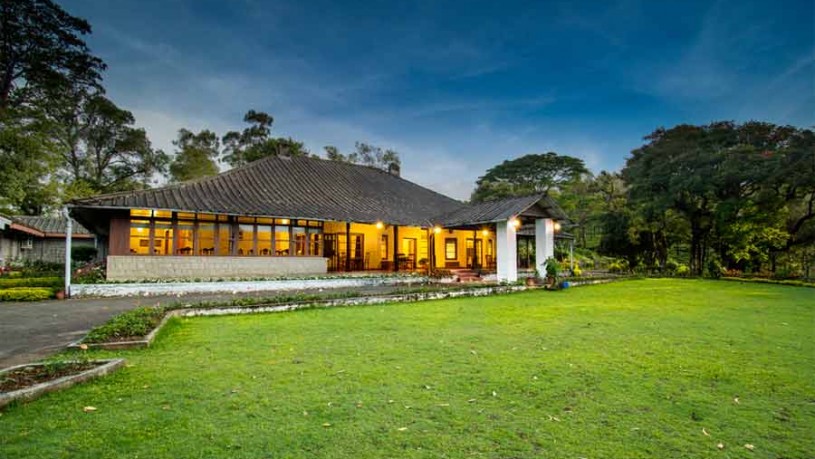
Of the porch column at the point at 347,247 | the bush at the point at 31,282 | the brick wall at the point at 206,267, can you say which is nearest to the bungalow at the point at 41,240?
the bush at the point at 31,282

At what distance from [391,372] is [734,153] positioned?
24182 mm

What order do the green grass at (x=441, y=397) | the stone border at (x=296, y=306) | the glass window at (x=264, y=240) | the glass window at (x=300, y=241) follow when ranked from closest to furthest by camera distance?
the green grass at (x=441, y=397), the stone border at (x=296, y=306), the glass window at (x=264, y=240), the glass window at (x=300, y=241)

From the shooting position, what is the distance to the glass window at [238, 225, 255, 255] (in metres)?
16.0

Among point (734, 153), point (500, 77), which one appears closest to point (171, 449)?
point (500, 77)

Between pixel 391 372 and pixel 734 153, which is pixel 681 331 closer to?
pixel 391 372

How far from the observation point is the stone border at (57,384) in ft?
11.6

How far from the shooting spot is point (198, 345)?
595 cm

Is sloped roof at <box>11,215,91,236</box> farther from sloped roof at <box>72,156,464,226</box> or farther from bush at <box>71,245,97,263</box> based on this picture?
sloped roof at <box>72,156,464,226</box>

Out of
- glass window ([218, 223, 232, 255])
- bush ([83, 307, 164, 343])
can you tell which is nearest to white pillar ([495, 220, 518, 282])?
glass window ([218, 223, 232, 255])

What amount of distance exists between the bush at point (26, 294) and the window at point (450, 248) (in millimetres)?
17640

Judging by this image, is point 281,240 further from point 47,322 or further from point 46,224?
point 46,224

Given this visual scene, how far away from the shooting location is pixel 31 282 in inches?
505

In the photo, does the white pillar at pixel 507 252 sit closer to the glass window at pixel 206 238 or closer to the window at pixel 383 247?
the window at pixel 383 247

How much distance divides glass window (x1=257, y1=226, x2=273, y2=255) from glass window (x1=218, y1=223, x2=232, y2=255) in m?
1.14
